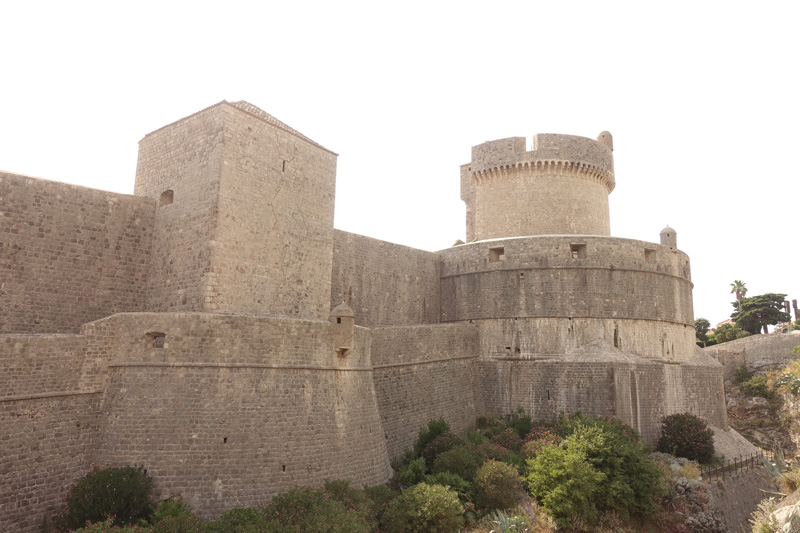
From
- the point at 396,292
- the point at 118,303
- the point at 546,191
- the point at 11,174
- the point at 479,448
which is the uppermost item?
the point at 546,191

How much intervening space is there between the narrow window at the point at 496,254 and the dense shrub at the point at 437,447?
870 centimetres

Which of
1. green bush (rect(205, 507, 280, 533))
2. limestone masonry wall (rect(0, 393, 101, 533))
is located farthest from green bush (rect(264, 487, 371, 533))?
limestone masonry wall (rect(0, 393, 101, 533))

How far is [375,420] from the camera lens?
49.6 feet

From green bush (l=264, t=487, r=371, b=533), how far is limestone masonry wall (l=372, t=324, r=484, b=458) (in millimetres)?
5037

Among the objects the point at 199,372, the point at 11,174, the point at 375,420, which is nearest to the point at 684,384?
the point at 375,420

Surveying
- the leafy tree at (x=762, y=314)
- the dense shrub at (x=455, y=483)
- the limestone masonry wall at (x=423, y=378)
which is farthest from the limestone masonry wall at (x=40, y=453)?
the leafy tree at (x=762, y=314)

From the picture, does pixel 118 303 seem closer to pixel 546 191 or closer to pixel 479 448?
pixel 479 448

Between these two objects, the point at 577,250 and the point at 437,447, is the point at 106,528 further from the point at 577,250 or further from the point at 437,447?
the point at 577,250

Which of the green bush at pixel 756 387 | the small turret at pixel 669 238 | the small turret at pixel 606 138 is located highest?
the small turret at pixel 606 138

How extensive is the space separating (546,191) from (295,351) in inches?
624

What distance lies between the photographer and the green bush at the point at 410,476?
14.7m

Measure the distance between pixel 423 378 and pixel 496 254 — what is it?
22.8 feet

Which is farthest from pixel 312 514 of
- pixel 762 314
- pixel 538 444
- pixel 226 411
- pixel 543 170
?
pixel 762 314

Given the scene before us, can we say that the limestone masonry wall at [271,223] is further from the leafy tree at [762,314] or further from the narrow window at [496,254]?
the leafy tree at [762,314]
